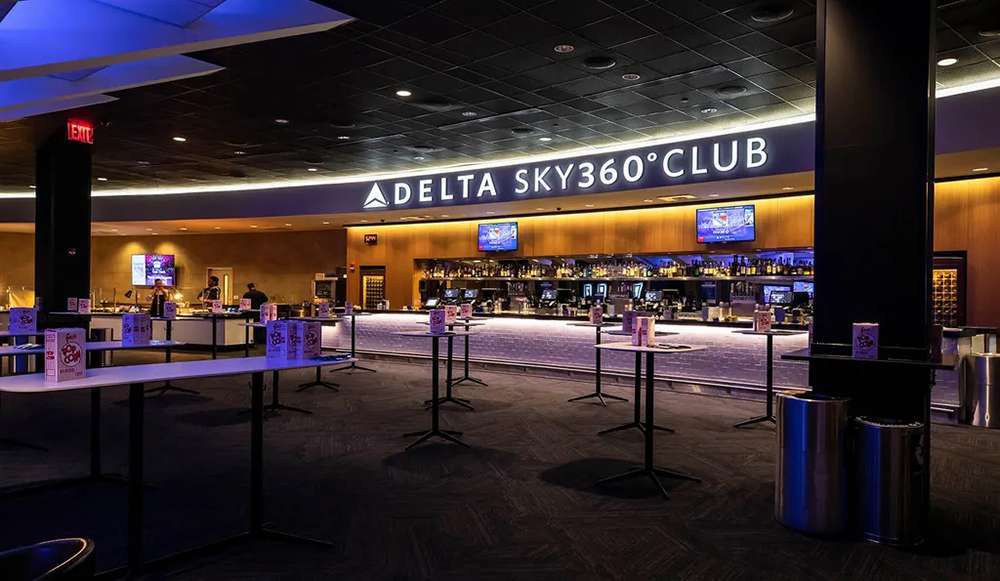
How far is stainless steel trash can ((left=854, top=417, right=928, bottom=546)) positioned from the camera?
3463 mm

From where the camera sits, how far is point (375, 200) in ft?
41.7

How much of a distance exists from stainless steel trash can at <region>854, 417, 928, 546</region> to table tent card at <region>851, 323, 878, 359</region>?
0.39 meters

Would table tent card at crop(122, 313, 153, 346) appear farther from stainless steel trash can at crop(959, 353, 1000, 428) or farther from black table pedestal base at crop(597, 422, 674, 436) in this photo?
stainless steel trash can at crop(959, 353, 1000, 428)

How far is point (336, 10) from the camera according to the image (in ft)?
17.2

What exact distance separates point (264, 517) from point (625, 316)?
4558 millimetres

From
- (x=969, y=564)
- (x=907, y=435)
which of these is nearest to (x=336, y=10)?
(x=907, y=435)

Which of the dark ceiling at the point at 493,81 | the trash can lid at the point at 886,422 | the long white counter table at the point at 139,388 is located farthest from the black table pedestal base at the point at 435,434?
the dark ceiling at the point at 493,81

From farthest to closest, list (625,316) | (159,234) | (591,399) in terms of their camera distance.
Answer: (159,234) < (591,399) < (625,316)

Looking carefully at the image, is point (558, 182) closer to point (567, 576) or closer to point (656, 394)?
point (656, 394)

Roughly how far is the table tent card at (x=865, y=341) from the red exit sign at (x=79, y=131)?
30.6 feet

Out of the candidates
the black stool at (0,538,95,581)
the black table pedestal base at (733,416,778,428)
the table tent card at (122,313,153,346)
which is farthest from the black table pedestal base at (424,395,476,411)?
the black stool at (0,538,95,581)

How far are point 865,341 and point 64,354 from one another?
4.10m

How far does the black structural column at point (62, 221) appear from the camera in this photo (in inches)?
370

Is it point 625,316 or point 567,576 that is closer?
point 567,576
